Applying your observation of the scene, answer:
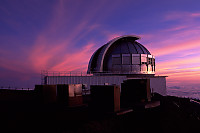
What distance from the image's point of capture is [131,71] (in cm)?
3247

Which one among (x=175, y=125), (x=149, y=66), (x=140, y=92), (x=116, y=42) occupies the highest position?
(x=116, y=42)

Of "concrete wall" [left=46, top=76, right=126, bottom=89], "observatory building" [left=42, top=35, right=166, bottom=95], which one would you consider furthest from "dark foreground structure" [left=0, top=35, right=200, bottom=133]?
"observatory building" [left=42, top=35, right=166, bottom=95]

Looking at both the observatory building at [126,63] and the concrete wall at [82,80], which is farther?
the observatory building at [126,63]

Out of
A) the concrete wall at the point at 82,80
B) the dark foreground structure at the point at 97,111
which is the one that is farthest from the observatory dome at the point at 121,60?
the dark foreground structure at the point at 97,111

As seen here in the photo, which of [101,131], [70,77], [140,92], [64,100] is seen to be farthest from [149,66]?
[101,131]

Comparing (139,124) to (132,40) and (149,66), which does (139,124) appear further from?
(132,40)

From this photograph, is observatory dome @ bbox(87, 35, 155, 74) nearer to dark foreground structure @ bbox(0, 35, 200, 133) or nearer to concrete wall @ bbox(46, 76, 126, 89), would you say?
concrete wall @ bbox(46, 76, 126, 89)

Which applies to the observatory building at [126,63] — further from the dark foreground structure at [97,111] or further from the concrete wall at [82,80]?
the dark foreground structure at [97,111]

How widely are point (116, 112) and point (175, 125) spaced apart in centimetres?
340

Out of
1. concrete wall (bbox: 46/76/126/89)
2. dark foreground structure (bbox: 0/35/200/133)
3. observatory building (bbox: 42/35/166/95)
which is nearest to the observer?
dark foreground structure (bbox: 0/35/200/133)

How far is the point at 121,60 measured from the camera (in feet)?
107

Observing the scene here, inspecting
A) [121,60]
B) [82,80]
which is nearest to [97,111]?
[82,80]

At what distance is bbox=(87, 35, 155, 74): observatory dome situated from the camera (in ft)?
107

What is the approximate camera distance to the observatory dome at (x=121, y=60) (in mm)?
32469
